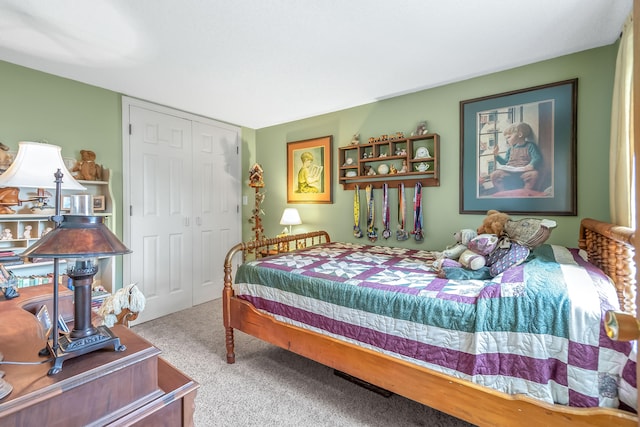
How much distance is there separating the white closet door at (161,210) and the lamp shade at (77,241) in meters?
2.63

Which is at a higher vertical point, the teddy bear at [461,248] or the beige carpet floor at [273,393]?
the teddy bear at [461,248]

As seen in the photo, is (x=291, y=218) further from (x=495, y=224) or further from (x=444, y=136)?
(x=495, y=224)

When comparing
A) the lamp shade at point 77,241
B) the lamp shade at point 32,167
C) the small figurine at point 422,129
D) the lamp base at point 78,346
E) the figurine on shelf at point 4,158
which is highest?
the small figurine at point 422,129

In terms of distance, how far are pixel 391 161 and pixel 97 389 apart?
9.25 feet

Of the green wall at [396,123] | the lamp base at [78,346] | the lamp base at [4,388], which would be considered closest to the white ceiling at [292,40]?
the green wall at [396,123]

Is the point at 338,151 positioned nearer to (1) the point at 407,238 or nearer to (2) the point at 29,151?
(1) the point at 407,238

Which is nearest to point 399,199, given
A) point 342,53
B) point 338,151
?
point 338,151

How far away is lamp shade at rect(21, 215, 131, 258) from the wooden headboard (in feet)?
5.83

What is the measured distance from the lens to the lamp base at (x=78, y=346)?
26.3 inches

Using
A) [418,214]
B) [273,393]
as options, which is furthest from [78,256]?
[418,214]

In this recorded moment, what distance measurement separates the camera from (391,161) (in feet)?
9.83

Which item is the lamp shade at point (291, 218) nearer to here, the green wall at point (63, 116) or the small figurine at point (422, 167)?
the small figurine at point (422, 167)

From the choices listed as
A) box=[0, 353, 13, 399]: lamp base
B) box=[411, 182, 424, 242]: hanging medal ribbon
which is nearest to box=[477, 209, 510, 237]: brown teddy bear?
box=[411, 182, 424, 242]: hanging medal ribbon

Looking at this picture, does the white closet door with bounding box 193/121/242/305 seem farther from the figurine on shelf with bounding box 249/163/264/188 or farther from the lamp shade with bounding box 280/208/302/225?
the lamp shade with bounding box 280/208/302/225
